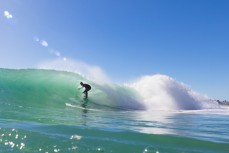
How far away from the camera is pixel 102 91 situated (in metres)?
22.5

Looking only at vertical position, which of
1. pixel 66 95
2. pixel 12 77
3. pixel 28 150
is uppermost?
pixel 12 77

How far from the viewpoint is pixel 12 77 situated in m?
23.5

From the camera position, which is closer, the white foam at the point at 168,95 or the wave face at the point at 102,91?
the wave face at the point at 102,91

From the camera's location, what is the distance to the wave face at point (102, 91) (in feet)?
62.7

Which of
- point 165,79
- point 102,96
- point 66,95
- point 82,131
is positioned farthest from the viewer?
point 165,79

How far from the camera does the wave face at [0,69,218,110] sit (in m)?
19.1

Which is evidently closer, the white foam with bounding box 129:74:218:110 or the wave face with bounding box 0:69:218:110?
the wave face with bounding box 0:69:218:110

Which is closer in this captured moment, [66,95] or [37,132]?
[37,132]

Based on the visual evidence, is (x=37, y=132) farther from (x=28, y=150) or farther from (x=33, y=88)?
(x=33, y=88)

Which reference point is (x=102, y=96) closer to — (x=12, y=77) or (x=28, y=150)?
(x=12, y=77)

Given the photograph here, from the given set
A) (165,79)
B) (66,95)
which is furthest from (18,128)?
(165,79)

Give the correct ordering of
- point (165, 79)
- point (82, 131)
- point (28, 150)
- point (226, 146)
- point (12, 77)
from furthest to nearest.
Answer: point (165, 79)
point (12, 77)
point (82, 131)
point (226, 146)
point (28, 150)

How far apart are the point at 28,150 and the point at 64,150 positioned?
59 centimetres

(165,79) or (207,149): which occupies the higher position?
(165,79)
